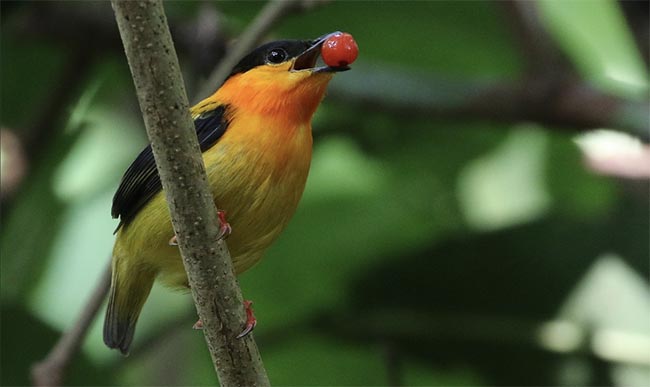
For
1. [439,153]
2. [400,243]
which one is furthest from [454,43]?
[400,243]

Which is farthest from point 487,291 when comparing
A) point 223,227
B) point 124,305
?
point 223,227

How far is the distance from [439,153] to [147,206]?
1.91 meters

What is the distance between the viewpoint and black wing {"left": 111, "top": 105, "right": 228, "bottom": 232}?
2434 mm

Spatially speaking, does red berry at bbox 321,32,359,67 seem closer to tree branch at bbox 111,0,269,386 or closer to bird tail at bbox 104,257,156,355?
tree branch at bbox 111,0,269,386

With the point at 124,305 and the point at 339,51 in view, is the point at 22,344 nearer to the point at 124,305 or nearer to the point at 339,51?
the point at 124,305

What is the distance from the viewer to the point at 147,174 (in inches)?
96.9

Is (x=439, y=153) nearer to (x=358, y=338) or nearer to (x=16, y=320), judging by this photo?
(x=358, y=338)

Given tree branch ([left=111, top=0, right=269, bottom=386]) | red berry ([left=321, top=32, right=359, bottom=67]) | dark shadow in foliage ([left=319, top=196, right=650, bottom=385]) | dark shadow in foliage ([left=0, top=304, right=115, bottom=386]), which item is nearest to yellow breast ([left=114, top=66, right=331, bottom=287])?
red berry ([left=321, top=32, right=359, bottom=67])

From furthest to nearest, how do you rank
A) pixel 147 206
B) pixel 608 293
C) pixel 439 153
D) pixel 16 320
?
pixel 439 153 → pixel 608 293 → pixel 16 320 → pixel 147 206

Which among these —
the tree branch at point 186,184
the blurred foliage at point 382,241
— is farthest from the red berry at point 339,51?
the blurred foliage at point 382,241

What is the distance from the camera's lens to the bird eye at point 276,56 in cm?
260

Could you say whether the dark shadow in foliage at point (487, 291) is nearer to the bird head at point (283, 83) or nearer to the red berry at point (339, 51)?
the bird head at point (283, 83)

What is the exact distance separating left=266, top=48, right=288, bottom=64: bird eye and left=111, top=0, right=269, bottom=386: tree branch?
2.71 ft

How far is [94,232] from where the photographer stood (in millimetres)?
4305
